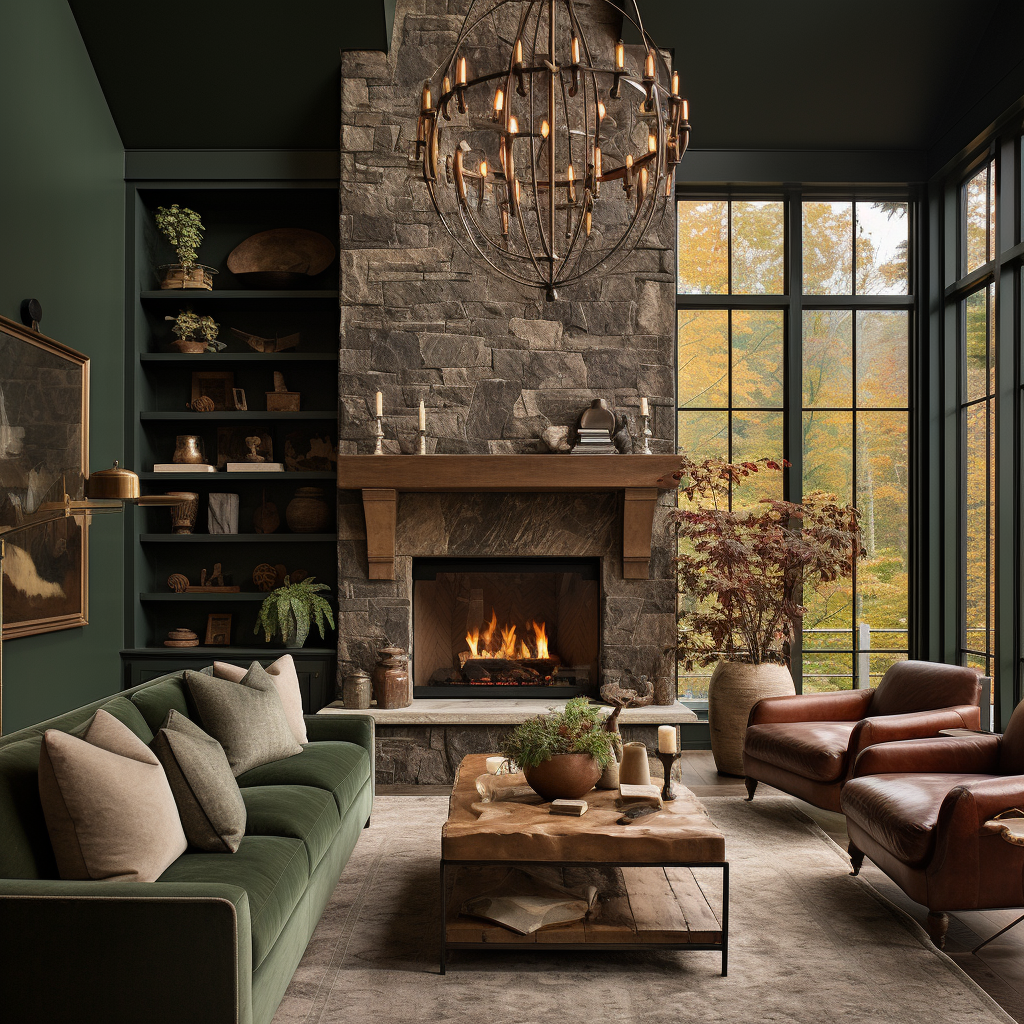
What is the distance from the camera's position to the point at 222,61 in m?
5.01

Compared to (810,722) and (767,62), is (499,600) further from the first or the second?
(767,62)

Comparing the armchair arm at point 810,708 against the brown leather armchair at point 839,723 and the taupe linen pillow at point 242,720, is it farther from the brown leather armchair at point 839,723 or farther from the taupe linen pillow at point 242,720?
the taupe linen pillow at point 242,720

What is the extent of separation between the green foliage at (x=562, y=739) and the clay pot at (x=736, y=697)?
6.84 ft

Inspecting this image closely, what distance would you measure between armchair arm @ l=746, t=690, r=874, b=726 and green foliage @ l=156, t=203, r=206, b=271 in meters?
4.05

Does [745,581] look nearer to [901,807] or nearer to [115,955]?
[901,807]

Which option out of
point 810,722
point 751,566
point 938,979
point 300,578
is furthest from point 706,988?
point 300,578

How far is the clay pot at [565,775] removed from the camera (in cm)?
291

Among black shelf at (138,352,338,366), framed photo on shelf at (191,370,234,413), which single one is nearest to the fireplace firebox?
black shelf at (138,352,338,366)

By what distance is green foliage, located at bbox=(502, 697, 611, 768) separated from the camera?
9.54 ft

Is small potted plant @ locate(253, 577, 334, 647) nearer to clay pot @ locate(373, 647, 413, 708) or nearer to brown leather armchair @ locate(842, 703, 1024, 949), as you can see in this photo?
clay pot @ locate(373, 647, 413, 708)

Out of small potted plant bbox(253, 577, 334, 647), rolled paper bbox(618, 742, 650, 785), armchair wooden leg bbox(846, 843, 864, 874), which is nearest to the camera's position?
rolled paper bbox(618, 742, 650, 785)

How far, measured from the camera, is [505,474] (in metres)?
4.83

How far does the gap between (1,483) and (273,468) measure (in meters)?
1.81

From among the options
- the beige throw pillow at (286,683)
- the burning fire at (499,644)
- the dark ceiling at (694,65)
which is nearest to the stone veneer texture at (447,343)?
the dark ceiling at (694,65)
